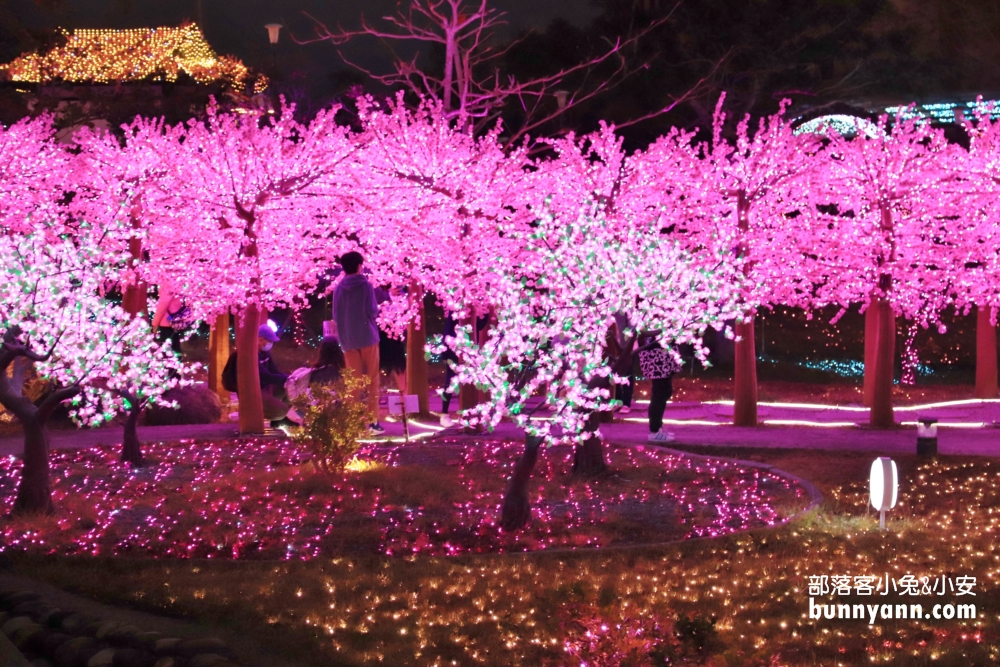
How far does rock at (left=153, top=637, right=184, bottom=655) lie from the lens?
5.71 metres

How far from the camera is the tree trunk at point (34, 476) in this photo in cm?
883

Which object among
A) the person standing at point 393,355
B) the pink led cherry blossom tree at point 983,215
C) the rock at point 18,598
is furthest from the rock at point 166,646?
the pink led cherry blossom tree at point 983,215

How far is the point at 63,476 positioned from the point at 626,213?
735cm

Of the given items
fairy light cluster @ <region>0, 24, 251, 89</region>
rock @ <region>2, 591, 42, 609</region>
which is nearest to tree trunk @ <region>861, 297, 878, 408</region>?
rock @ <region>2, 591, 42, 609</region>

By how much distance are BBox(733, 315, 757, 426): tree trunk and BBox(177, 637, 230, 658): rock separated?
1005 centimetres

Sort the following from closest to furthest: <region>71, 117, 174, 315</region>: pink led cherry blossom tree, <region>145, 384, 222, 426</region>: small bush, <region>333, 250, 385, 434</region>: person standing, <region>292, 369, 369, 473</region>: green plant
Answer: <region>292, 369, 369, 473</region>: green plant, <region>333, 250, 385, 434</region>: person standing, <region>71, 117, 174, 315</region>: pink led cherry blossom tree, <region>145, 384, 222, 426</region>: small bush

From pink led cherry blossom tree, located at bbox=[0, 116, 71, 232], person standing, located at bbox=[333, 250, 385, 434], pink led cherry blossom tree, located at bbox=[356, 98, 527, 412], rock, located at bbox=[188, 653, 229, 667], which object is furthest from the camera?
pink led cherry blossom tree, located at bbox=[0, 116, 71, 232]

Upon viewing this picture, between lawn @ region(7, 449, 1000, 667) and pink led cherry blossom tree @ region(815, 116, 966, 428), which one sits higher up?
pink led cherry blossom tree @ region(815, 116, 966, 428)

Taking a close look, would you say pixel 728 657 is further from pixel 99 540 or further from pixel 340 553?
pixel 99 540

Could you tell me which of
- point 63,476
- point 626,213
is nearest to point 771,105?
point 626,213

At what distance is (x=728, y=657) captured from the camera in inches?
219

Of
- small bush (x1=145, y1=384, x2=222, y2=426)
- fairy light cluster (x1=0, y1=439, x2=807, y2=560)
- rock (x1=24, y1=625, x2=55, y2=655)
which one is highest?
small bush (x1=145, y1=384, x2=222, y2=426)

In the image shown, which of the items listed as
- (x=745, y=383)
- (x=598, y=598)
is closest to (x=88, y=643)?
(x=598, y=598)

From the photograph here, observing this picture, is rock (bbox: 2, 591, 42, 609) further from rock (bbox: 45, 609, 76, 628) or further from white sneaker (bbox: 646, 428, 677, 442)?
white sneaker (bbox: 646, 428, 677, 442)
